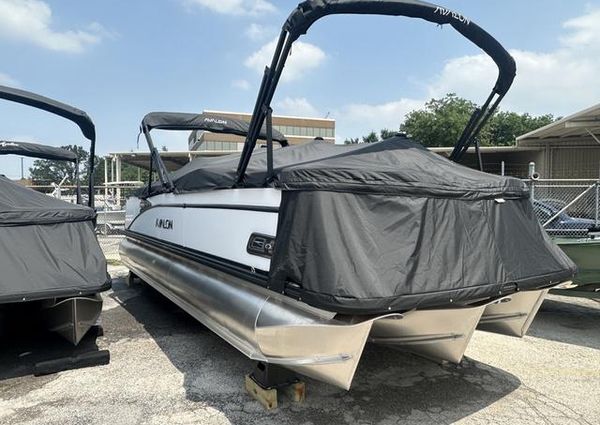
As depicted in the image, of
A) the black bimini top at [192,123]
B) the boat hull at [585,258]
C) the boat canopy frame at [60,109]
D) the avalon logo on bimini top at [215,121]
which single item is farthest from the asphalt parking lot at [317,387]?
the avalon logo on bimini top at [215,121]

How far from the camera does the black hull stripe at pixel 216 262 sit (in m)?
3.34

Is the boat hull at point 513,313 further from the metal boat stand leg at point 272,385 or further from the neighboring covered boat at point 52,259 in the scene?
the neighboring covered boat at point 52,259

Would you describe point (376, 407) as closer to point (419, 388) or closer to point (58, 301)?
point (419, 388)

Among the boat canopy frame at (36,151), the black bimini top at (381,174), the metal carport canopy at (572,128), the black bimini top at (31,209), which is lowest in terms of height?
the black bimini top at (31,209)

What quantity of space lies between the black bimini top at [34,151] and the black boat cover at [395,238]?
5883 mm

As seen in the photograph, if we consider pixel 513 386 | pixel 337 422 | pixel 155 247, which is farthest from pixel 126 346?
pixel 513 386

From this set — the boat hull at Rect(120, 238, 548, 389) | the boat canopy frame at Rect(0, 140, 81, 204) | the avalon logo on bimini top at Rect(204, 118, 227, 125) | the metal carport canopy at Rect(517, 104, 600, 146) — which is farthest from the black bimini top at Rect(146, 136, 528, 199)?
the metal carport canopy at Rect(517, 104, 600, 146)

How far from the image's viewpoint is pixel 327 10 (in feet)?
9.62

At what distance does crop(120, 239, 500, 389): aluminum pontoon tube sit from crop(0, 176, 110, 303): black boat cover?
38.2 inches

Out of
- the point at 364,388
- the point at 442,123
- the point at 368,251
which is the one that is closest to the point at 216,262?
the point at 364,388

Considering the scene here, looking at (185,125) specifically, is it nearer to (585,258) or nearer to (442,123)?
(585,258)

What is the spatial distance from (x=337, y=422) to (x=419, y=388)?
0.88m

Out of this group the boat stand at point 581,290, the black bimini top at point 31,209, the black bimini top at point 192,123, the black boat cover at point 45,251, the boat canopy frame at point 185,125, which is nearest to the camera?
the black boat cover at point 45,251

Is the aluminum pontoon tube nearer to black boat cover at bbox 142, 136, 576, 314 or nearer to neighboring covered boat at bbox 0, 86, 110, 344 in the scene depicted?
black boat cover at bbox 142, 136, 576, 314
